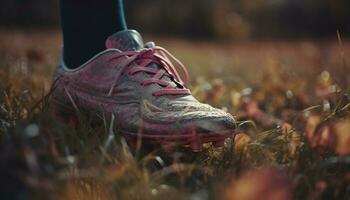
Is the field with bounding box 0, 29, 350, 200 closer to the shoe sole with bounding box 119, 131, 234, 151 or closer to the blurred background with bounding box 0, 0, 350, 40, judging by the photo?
the shoe sole with bounding box 119, 131, 234, 151

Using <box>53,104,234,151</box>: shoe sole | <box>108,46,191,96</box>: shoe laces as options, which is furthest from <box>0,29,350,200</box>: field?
<box>108,46,191,96</box>: shoe laces

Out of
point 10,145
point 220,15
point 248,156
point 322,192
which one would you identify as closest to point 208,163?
point 248,156

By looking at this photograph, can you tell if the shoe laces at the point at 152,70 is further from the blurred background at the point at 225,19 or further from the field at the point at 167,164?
the blurred background at the point at 225,19

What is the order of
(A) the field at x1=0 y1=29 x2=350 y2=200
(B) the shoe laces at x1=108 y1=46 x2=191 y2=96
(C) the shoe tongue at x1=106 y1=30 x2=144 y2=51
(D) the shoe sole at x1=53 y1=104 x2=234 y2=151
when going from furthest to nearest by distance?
(C) the shoe tongue at x1=106 y1=30 x2=144 y2=51, (B) the shoe laces at x1=108 y1=46 x2=191 y2=96, (D) the shoe sole at x1=53 y1=104 x2=234 y2=151, (A) the field at x1=0 y1=29 x2=350 y2=200

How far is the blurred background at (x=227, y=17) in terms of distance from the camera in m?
11.4

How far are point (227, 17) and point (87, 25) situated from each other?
1052cm

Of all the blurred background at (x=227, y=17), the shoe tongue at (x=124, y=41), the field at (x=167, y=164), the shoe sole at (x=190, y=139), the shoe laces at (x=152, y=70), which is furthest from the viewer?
the blurred background at (x=227, y=17)

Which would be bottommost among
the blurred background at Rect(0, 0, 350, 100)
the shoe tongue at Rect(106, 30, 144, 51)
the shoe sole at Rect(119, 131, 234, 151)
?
the blurred background at Rect(0, 0, 350, 100)

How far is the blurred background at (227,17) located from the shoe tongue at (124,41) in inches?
366

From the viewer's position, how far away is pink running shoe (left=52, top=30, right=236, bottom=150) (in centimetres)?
151

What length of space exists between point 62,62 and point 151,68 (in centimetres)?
35

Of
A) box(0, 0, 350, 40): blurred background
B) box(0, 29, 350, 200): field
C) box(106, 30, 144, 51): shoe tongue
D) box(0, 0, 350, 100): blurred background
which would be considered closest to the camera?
box(0, 29, 350, 200): field

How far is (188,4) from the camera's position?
13.3 metres

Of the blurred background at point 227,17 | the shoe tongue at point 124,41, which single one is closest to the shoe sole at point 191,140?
the shoe tongue at point 124,41
